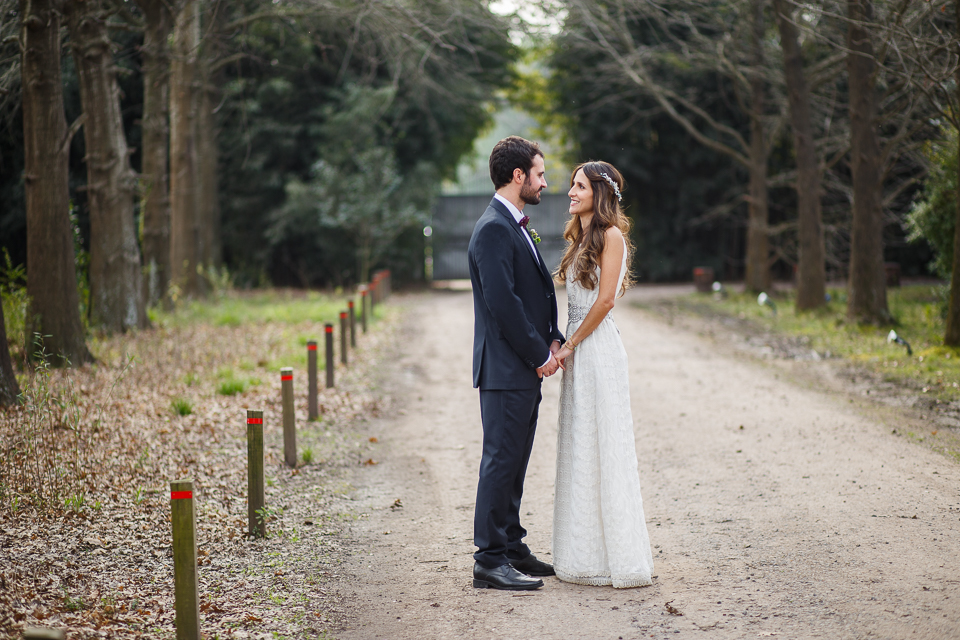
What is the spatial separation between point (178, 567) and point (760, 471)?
15.1 ft

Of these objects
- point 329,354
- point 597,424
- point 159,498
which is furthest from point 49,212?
point 597,424

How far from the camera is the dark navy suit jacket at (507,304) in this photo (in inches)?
172

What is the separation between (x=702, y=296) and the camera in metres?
22.7

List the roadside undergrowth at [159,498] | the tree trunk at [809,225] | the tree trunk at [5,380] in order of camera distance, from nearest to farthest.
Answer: the roadside undergrowth at [159,498] → the tree trunk at [5,380] → the tree trunk at [809,225]

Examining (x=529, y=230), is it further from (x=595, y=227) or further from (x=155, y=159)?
(x=155, y=159)

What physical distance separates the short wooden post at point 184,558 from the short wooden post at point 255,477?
5.46 ft

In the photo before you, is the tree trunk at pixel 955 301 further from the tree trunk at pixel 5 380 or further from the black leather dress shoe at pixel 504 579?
the tree trunk at pixel 5 380

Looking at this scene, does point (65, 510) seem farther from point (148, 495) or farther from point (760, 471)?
point (760, 471)

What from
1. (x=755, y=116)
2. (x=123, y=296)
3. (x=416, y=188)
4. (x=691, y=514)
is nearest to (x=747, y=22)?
(x=755, y=116)

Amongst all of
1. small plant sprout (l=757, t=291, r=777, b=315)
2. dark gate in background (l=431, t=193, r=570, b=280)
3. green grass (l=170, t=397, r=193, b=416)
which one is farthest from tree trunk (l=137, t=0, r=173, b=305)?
dark gate in background (l=431, t=193, r=570, b=280)

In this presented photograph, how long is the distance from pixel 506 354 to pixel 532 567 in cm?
126

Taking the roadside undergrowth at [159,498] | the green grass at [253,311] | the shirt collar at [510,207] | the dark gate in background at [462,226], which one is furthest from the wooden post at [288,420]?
the dark gate in background at [462,226]

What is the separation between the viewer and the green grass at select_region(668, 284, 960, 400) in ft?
32.7

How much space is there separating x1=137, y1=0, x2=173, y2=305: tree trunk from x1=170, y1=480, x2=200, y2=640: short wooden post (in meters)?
12.5
